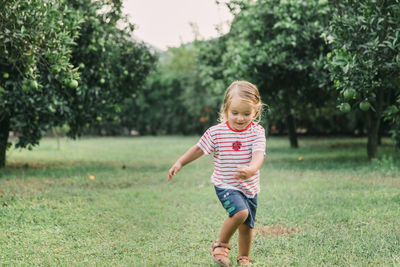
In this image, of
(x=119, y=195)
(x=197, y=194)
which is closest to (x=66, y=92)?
(x=119, y=195)

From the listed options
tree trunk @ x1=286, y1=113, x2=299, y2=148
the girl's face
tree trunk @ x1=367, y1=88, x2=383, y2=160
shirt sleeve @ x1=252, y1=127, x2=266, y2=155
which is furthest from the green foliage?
tree trunk @ x1=286, y1=113, x2=299, y2=148

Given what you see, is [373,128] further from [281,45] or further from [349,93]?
[349,93]

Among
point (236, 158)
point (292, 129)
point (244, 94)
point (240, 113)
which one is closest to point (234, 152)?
point (236, 158)

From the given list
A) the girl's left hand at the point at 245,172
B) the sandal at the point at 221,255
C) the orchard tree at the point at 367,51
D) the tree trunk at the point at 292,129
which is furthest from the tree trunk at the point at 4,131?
the tree trunk at the point at 292,129

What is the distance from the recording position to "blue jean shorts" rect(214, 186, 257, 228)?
153 inches

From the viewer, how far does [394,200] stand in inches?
259

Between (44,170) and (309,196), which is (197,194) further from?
(44,170)

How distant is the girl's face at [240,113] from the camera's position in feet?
12.9

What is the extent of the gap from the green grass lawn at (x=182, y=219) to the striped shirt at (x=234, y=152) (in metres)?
0.72

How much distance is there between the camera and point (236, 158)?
399cm

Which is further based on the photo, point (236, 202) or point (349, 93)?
point (349, 93)

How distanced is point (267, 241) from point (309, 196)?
2693 millimetres

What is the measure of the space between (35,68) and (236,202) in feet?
12.9

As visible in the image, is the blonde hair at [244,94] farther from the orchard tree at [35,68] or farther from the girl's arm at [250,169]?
the orchard tree at [35,68]
